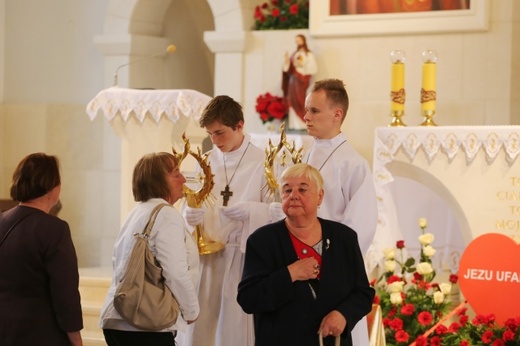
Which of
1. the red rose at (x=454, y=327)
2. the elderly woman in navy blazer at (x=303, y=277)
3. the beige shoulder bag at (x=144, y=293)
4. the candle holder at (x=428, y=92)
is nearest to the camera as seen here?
the elderly woman in navy blazer at (x=303, y=277)

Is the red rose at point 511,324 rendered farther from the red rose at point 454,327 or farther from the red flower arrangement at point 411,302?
the red flower arrangement at point 411,302

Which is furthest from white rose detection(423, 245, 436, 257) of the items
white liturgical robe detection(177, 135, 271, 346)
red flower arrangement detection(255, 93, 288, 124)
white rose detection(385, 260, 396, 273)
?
red flower arrangement detection(255, 93, 288, 124)

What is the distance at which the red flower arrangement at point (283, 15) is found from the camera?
1098 cm

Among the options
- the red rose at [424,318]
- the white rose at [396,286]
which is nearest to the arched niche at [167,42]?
the white rose at [396,286]

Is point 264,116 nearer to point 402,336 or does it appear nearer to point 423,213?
point 423,213

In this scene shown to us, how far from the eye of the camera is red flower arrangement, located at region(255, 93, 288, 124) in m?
10.7

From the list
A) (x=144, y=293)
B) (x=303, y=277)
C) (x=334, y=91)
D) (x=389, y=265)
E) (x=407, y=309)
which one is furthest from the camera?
(x=389, y=265)

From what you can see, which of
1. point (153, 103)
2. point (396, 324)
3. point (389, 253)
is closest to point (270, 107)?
point (153, 103)

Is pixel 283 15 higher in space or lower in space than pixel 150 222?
higher

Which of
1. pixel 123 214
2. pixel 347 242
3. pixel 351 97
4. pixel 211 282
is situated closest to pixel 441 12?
pixel 351 97

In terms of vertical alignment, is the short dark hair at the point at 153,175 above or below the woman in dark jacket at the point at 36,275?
above

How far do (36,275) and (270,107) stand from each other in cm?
671

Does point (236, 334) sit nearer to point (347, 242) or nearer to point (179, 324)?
point (179, 324)

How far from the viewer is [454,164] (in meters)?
7.69
